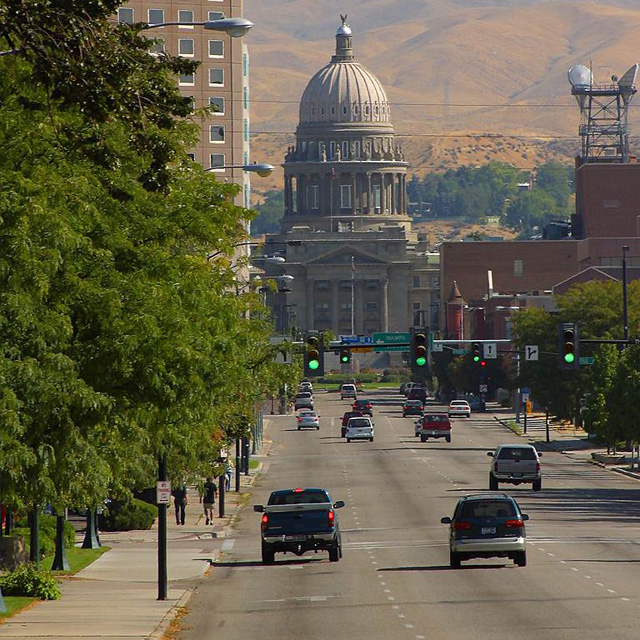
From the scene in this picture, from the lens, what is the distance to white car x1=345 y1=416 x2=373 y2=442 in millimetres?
105562

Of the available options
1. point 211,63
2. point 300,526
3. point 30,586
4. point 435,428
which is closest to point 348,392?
point 211,63

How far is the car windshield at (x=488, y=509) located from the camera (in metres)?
37.5

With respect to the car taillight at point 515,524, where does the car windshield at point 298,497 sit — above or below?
above

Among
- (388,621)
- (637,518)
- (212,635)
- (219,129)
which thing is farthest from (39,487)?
(219,129)

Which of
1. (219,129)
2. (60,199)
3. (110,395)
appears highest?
(219,129)

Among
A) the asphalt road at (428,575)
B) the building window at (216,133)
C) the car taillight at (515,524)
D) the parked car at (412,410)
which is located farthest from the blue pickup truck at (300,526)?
the parked car at (412,410)

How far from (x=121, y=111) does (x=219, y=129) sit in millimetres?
97381

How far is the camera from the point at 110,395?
86.7ft

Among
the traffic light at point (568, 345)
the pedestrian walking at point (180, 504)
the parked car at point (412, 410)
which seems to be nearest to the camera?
the pedestrian walking at point (180, 504)

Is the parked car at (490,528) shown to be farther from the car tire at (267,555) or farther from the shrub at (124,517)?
the shrub at (124,517)

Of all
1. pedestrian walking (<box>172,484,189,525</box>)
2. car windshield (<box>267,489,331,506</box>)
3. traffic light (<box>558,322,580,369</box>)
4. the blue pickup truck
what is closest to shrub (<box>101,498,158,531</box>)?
pedestrian walking (<box>172,484,189,525</box>)

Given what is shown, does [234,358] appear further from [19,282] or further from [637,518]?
[637,518]

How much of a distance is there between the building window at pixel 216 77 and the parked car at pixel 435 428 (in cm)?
2604

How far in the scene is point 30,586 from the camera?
1275 inches
